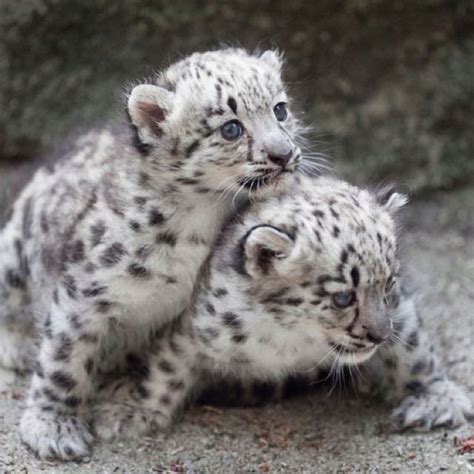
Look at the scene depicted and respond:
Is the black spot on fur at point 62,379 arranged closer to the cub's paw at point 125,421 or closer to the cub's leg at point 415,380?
the cub's paw at point 125,421

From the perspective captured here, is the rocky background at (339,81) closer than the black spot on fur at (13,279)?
No

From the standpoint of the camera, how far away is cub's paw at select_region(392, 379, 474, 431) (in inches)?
223

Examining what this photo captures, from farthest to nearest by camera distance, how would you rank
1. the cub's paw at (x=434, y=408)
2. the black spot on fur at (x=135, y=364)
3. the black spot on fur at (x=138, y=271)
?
1. the black spot on fur at (x=135, y=364)
2. the cub's paw at (x=434, y=408)
3. the black spot on fur at (x=138, y=271)

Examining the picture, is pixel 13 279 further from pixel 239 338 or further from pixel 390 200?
pixel 390 200

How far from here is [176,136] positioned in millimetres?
5289

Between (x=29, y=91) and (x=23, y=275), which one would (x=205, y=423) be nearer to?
(x=23, y=275)

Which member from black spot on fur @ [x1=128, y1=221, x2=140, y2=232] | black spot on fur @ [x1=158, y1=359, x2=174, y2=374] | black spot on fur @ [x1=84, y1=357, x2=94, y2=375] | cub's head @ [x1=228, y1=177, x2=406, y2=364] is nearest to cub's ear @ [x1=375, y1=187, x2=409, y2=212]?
cub's head @ [x1=228, y1=177, x2=406, y2=364]

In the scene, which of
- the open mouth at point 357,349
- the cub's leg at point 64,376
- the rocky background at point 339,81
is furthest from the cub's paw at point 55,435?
the rocky background at point 339,81

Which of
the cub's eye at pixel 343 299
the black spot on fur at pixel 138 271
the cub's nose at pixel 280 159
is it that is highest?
the cub's nose at pixel 280 159

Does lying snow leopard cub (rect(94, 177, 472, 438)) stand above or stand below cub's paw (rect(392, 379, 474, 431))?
above

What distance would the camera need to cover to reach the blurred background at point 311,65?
7336 mm

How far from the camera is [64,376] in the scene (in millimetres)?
5566

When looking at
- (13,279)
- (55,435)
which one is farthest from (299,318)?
(13,279)

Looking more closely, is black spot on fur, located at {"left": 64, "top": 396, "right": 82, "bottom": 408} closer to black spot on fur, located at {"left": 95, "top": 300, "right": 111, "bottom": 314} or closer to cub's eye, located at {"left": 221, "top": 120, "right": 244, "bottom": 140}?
black spot on fur, located at {"left": 95, "top": 300, "right": 111, "bottom": 314}
